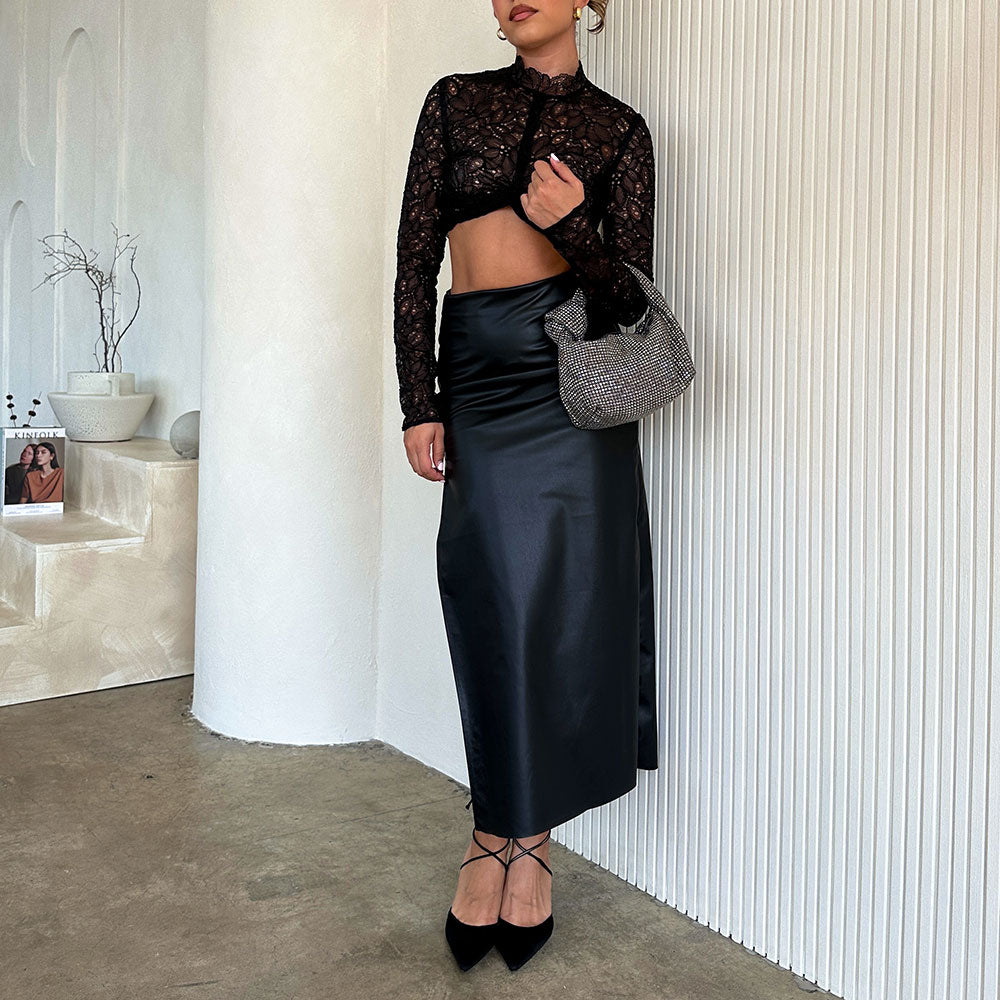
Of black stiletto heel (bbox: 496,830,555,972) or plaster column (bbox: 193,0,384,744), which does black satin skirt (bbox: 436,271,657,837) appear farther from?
plaster column (bbox: 193,0,384,744)

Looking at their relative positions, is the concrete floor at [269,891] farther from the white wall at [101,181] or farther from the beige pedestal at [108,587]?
the white wall at [101,181]

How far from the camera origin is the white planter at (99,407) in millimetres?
3906

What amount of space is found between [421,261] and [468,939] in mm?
1175

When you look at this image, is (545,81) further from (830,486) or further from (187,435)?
(187,435)

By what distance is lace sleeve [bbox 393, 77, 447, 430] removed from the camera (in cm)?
188

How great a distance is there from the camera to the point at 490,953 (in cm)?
191

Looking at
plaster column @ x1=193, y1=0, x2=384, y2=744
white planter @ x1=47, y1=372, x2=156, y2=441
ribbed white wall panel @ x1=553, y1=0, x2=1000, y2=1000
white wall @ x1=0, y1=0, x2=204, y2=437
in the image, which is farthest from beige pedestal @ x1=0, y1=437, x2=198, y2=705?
ribbed white wall panel @ x1=553, y1=0, x2=1000, y2=1000

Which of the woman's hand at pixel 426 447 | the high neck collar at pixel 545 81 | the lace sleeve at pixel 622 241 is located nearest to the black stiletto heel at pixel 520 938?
the woman's hand at pixel 426 447

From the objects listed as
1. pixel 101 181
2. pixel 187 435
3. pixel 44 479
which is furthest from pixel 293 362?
pixel 101 181

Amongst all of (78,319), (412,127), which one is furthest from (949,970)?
(78,319)

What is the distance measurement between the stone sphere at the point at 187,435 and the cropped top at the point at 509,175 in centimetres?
186

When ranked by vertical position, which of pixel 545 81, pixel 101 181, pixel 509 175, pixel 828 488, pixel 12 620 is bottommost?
pixel 12 620

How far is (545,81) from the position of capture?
1.88 meters

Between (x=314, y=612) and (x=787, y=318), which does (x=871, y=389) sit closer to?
(x=787, y=318)
